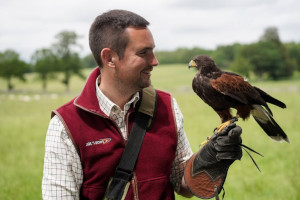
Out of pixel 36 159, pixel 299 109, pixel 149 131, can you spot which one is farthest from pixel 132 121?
pixel 299 109

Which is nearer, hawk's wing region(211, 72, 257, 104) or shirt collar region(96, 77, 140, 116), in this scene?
shirt collar region(96, 77, 140, 116)

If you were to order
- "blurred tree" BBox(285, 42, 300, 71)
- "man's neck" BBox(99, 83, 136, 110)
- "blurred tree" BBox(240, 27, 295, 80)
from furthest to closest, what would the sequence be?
"blurred tree" BBox(285, 42, 300, 71)
"blurred tree" BBox(240, 27, 295, 80)
"man's neck" BBox(99, 83, 136, 110)

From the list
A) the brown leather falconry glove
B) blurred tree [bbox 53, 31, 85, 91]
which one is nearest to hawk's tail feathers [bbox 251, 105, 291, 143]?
the brown leather falconry glove

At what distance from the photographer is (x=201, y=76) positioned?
3098 mm

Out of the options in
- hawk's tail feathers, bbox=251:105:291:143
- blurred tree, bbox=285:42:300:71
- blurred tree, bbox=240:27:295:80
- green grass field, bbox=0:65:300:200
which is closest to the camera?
hawk's tail feathers, bbox=251:105:291:143

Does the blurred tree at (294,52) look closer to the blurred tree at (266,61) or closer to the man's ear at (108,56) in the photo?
the blurred tree at (266,61)

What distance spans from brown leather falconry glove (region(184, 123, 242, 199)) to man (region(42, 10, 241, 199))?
0.06m

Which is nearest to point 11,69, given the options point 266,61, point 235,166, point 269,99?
point 266,61

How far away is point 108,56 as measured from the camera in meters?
2.86

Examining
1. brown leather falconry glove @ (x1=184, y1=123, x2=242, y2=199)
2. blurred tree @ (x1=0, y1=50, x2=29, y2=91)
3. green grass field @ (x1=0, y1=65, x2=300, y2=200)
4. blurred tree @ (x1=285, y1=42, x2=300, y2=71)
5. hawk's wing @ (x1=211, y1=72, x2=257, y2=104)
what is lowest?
blurred tree @ (x1=0, y1=50, x2=29, y2=91)

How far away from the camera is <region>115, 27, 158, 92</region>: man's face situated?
2729 mm

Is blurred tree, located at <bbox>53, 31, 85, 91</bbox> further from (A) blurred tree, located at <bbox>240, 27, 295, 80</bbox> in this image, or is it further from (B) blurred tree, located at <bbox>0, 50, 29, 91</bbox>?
(A) blurred tree, located at <bbox>240, 27, 295, 80</bbox>

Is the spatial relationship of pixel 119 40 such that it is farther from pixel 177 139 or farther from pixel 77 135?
pixel 177 139

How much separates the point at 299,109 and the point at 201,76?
21617 millimetres
